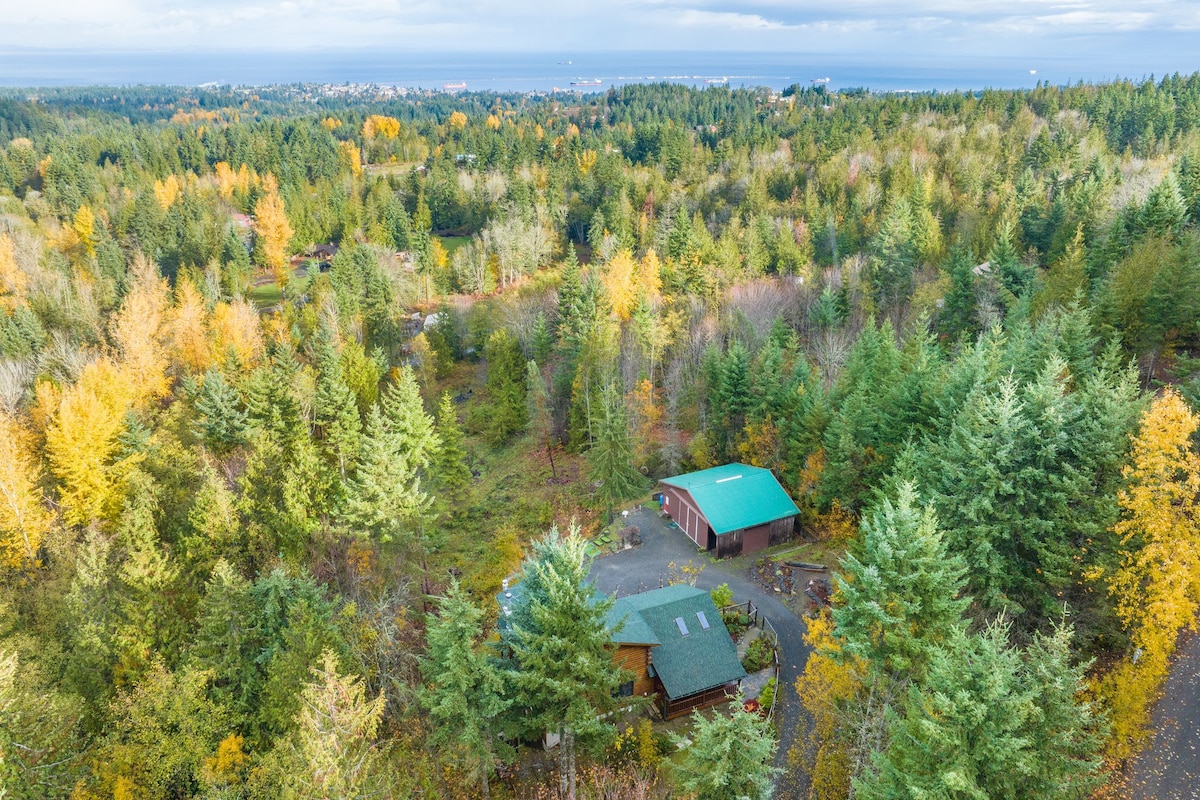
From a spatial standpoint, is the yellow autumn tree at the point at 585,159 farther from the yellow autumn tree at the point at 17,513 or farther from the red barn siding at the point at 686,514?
the yellow autumn tree at the point at 17,513

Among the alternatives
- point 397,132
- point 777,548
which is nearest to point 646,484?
point 777,548

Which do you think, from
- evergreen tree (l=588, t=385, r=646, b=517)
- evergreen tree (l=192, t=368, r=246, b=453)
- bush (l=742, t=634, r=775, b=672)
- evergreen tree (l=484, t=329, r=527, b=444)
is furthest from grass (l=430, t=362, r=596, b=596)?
evergreen tree (l=192, t=368, r=246, b=453)

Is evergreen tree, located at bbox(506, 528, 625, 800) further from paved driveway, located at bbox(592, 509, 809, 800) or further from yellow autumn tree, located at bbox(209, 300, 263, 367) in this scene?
yellow autumn tree, located at bbox(209, 300, 263, 367)

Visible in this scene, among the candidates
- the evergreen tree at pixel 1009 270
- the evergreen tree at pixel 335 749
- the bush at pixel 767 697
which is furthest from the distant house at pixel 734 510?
the evergreen tree at pixel 1009 270

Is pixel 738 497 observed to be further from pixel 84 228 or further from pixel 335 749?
pixel 84 228

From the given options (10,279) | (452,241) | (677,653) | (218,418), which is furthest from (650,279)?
(10,279)
